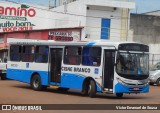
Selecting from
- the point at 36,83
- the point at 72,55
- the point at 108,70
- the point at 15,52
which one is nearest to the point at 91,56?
the point at 108,70

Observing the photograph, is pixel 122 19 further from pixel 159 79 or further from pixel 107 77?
pixel 107 77

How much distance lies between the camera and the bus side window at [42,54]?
2481 cm

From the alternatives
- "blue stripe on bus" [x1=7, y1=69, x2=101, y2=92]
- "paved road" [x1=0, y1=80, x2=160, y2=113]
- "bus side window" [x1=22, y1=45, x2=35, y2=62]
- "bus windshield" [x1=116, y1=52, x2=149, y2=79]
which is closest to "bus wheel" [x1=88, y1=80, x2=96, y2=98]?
"blue stripe on bus" [x1=7, y1=69, x2=101, y2=92]

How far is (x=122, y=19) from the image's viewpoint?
143 ft

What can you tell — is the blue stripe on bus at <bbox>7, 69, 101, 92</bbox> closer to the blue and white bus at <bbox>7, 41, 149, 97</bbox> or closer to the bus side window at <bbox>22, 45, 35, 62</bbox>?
the blue and white bus at <bbox>7, 41, 149, 97</bbox>

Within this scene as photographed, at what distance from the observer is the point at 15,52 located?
2745cm

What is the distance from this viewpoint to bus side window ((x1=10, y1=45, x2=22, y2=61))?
88.9 ft

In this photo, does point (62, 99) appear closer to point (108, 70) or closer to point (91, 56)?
point (108, 70)

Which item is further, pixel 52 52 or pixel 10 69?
pixel 10 69

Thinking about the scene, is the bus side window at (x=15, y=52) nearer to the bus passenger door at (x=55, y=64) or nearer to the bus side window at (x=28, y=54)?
the bus side window at (x=28, y=54)

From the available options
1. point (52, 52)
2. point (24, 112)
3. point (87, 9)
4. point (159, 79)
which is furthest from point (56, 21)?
point (24, 112)

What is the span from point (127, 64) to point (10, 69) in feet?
30.9

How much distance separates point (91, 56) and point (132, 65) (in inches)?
82.9

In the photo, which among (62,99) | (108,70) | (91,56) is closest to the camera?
(62,99)
